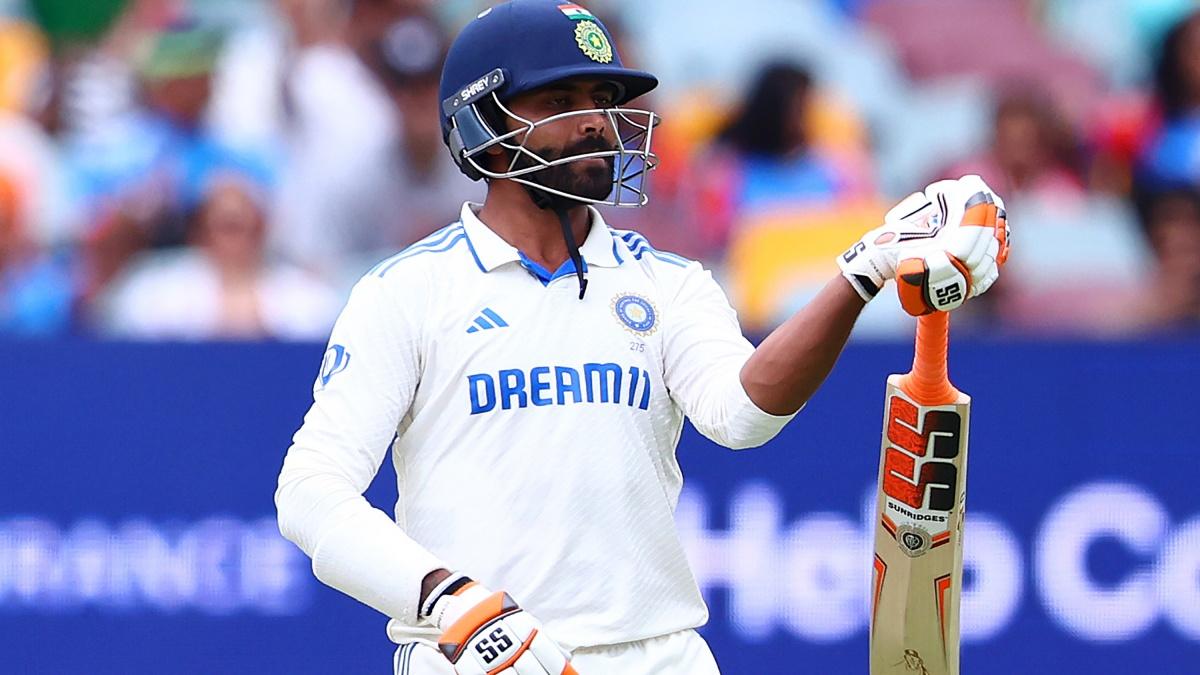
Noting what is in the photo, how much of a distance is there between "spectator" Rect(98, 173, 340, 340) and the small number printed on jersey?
389cm

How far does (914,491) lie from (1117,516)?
8.94ft

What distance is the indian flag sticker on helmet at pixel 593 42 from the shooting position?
3.27 metres

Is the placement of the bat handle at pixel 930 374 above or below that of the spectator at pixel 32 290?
below

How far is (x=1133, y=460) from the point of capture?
581cm

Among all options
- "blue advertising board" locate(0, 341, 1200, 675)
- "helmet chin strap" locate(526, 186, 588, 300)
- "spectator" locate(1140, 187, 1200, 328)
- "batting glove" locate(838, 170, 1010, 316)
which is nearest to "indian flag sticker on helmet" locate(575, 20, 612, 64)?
"helmet chin strap" locate(526, 186, 588, 300)

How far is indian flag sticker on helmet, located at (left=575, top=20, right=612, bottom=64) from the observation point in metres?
3.27

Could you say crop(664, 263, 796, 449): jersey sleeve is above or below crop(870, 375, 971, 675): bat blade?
above

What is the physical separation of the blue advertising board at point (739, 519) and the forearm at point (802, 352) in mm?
2698

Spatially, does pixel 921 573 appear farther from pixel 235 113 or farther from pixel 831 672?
pixel 235 113

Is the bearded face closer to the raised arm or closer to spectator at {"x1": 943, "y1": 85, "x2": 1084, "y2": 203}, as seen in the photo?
the raised arm

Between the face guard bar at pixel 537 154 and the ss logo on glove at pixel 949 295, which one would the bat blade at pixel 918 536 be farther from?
the face guard bar at pixel 537 154

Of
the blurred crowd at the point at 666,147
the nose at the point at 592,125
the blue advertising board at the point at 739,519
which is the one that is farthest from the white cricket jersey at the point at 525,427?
the blurred crowd at the point at 666,147

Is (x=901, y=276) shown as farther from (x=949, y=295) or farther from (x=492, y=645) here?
(x=492, y=645)

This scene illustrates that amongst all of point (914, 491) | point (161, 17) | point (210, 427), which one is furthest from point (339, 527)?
point (161, 17)
